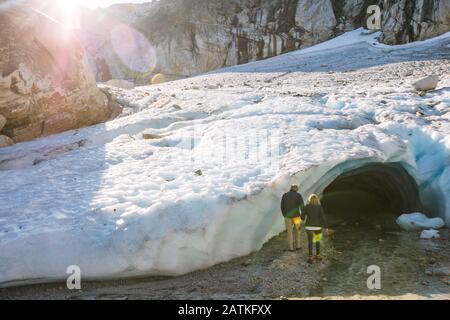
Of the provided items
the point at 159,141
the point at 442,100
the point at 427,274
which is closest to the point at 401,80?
the point at 442,100

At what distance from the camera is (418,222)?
37.6 ft

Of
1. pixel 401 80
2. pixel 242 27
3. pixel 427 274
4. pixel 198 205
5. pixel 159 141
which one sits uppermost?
pixel 242 27

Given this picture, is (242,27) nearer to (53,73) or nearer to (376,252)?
(53,73)

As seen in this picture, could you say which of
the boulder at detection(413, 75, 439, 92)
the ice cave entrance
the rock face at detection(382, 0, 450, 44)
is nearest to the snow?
the ice cave entrance

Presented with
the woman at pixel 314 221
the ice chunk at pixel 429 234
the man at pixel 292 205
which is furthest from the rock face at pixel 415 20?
the man at pixel 292 205

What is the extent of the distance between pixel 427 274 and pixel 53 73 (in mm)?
16595

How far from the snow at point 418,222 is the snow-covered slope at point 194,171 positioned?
1.24 ft

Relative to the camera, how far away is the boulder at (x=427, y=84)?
18.2 metres

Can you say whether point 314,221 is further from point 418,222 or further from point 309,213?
point 418,222

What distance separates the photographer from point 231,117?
16.2 meters

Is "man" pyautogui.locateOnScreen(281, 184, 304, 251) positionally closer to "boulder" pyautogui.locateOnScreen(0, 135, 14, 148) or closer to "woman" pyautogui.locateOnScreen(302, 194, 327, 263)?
"woman" pyautogui.locateOnScreen(302, 194, 327, 263)

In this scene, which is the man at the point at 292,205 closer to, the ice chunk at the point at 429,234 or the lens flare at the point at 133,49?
the ice chunk at the point at 429,234

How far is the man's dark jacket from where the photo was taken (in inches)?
368
